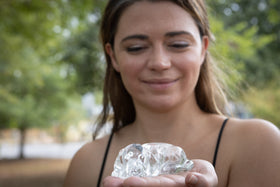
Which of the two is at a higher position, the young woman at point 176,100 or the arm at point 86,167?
the young woman at point 176,100

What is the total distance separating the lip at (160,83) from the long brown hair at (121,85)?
40 centimetres

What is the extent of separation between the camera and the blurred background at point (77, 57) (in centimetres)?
601

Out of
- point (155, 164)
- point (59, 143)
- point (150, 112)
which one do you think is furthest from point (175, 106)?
point (59, 143)

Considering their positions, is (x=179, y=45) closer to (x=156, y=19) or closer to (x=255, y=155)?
(x=156, y=19)

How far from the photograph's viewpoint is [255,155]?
1713 mm

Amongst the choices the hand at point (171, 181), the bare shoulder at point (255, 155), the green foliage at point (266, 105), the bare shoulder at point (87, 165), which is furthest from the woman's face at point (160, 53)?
the green foliage at point (266, 105)

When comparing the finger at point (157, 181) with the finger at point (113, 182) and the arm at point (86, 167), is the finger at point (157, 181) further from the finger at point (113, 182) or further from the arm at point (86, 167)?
the arm at point (86, 167)

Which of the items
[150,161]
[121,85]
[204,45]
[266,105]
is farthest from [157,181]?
[266,105]

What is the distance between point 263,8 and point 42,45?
950cm

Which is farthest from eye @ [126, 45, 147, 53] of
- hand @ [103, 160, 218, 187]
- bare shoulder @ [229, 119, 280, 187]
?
hand @ [103, 160, 218, 187]

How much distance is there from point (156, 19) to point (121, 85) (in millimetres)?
789

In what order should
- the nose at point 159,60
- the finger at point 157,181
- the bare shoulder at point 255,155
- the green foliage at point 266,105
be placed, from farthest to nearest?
1. the green foliage at point 266,105
2. the nose at point 159,60
3. the bare shoulder at point 255,155
4. the finger at point 157,181

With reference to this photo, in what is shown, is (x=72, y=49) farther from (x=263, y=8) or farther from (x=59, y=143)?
(x=59, y=143)

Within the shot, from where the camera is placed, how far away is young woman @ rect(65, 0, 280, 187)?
5.74 feet
